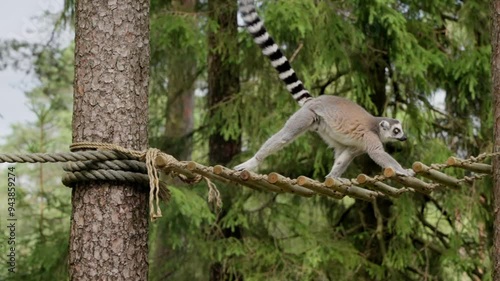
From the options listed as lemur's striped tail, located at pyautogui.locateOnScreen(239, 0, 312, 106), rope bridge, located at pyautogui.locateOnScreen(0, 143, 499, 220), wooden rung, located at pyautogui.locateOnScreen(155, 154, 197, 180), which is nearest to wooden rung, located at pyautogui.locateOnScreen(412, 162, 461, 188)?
rope bridge, located at pyautogui.locateOnScreen(0, 143, 499, 220)

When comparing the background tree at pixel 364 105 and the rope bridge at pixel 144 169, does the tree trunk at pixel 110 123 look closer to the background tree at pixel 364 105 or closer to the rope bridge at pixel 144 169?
the rope bridge at pixel 144 169

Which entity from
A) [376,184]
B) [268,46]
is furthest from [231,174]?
[268,46]

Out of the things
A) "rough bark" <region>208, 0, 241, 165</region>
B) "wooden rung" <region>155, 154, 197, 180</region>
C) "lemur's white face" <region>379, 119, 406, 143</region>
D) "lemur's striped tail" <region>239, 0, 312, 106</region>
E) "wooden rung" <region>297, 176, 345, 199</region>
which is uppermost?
"rough bark" <region>208, 0, 241, 165</region>

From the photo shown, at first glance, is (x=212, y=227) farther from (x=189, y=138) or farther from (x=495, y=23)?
(x=495, y=23)

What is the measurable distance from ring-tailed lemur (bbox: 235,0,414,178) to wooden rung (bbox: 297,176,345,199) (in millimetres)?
806

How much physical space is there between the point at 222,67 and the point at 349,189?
4.19 meters

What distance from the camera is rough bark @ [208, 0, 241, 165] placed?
7637mm

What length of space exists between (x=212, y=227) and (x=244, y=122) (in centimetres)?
96

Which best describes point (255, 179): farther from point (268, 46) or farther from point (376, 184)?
point (268, 46)

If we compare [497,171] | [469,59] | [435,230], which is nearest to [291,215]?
[435,230]

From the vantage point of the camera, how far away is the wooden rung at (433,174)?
3826mm

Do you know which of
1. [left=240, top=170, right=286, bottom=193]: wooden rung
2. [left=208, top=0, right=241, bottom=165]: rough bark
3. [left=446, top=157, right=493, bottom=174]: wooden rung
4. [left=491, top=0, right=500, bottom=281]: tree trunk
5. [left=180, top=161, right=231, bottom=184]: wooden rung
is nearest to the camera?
[left=180, top=161, right=231, bottom=184]: wooden rung

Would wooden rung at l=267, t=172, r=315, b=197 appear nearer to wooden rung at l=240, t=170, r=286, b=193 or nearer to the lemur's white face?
wooden rung at l=240, t=170, r=286, b=193

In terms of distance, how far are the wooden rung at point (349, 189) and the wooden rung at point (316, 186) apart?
0.13 ft
